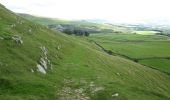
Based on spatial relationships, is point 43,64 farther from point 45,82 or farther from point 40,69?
point 45,82

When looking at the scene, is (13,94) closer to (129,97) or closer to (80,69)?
(129,97)

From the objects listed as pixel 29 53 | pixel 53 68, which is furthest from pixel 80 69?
pixel 29 53

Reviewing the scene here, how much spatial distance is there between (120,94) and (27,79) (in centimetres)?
1156

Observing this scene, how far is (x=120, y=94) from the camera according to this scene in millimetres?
36406

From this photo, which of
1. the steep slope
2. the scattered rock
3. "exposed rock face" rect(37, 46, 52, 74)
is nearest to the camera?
the steep slope

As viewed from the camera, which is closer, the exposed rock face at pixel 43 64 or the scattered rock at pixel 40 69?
the scattered rock at pixel 40 69

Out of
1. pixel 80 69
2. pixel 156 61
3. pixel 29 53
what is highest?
pixel 29 53

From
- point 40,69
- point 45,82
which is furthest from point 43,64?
point 45,82

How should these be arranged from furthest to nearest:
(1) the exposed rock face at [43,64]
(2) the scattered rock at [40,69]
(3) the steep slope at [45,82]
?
1. (1) the exposed rock face at [43,64]
2. (2) the scattered rock at [40,69]
3. (3) the steep slope at [45,82]

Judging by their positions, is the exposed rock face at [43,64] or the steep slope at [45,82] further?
the exposed rock face at [43,64]

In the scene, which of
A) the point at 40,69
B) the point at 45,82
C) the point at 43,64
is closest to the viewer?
the point at 45,82

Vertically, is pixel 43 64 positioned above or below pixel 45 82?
above

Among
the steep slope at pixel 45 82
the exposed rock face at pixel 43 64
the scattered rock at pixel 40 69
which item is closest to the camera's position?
the steep slope at pixel 45 82

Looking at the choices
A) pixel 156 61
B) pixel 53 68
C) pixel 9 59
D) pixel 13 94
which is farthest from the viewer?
pixel 156 61
